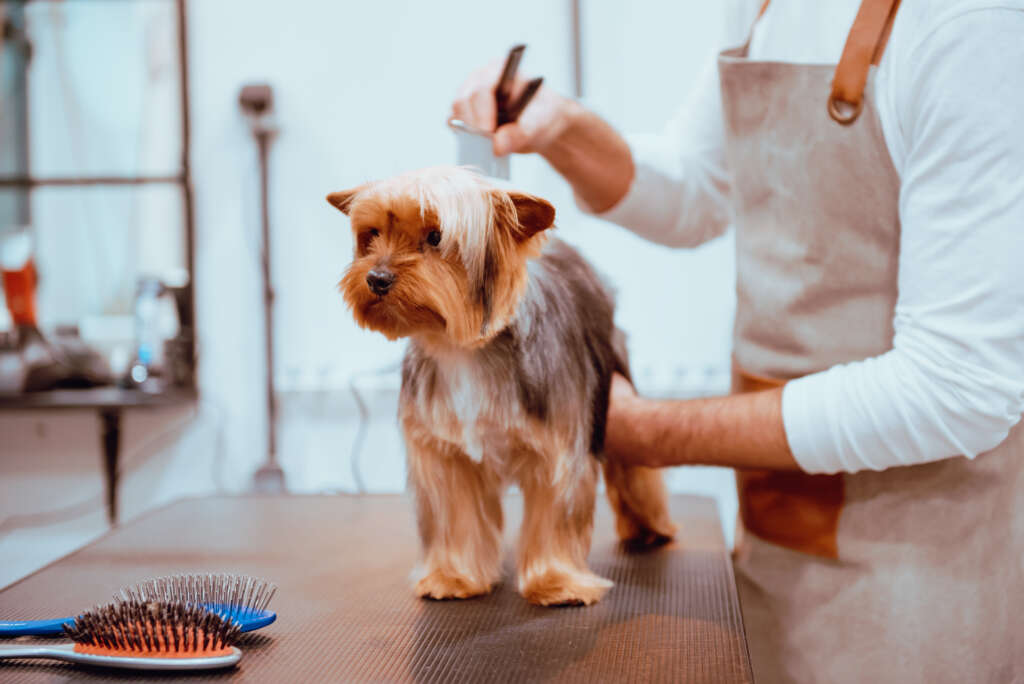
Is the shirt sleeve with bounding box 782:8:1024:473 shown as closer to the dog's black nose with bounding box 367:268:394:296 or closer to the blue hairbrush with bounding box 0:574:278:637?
the dog's black nose with bounding box 367:268:394:296

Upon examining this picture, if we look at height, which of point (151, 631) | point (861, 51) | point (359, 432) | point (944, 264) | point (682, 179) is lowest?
point (359, 432)

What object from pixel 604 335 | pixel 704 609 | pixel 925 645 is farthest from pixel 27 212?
pixel 925 645

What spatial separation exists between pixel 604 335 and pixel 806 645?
1.62ft

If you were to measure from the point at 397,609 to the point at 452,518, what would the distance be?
12 centimetres

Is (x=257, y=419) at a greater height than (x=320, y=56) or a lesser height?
lesser

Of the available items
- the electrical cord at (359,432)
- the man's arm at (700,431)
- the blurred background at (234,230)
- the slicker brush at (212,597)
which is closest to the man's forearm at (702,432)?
the man's arm at (700,431)

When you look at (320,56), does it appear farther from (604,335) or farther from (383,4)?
(604,335)

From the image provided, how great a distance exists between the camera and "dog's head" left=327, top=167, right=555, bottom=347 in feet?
2.87

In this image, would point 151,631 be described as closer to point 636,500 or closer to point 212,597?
point 212,597

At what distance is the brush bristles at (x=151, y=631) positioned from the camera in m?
0.77

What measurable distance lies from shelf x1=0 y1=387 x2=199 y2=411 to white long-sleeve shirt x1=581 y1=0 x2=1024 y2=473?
195 cm

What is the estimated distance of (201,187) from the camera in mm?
2672

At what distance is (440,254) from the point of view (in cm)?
90

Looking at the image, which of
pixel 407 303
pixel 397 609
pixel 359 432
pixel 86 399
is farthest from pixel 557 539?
pixel 86 399
